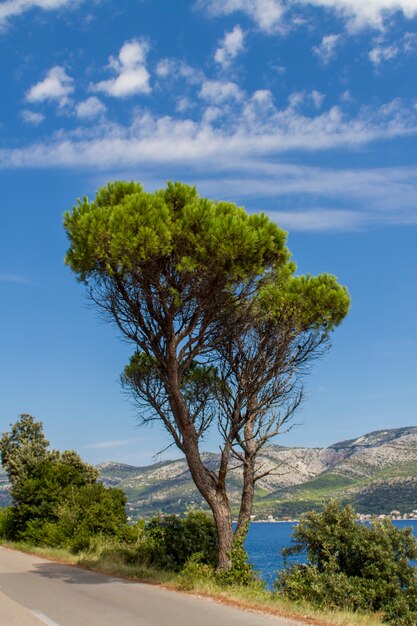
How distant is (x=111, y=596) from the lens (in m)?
12.0

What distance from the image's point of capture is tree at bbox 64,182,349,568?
1405cm

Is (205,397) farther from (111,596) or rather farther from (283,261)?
(111,596)

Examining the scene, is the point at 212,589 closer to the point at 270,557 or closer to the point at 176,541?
the point at 176,541

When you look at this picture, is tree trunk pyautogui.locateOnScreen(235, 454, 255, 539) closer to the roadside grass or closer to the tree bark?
the tree bark

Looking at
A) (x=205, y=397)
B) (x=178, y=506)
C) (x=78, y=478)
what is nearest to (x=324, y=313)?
(x=205, y=397)

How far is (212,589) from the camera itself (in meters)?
12.7

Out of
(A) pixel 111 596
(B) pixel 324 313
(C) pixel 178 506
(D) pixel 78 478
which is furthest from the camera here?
(C) pixel 178 506

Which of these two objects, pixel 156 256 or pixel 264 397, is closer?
pixel 156 256

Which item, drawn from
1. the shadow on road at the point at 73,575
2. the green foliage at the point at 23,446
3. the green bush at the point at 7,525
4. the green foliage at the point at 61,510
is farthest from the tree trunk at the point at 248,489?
the green foliage at the point at 23,446

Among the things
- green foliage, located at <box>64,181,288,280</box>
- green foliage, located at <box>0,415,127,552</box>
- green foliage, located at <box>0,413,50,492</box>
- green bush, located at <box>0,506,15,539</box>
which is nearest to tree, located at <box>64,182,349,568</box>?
green foliage, located at <box>64,181,288,280</box>

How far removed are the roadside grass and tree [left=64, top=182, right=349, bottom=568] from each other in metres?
1.90

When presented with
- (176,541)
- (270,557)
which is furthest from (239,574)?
(270,557)

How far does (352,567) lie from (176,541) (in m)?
6.37

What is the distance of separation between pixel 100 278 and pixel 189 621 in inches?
356
